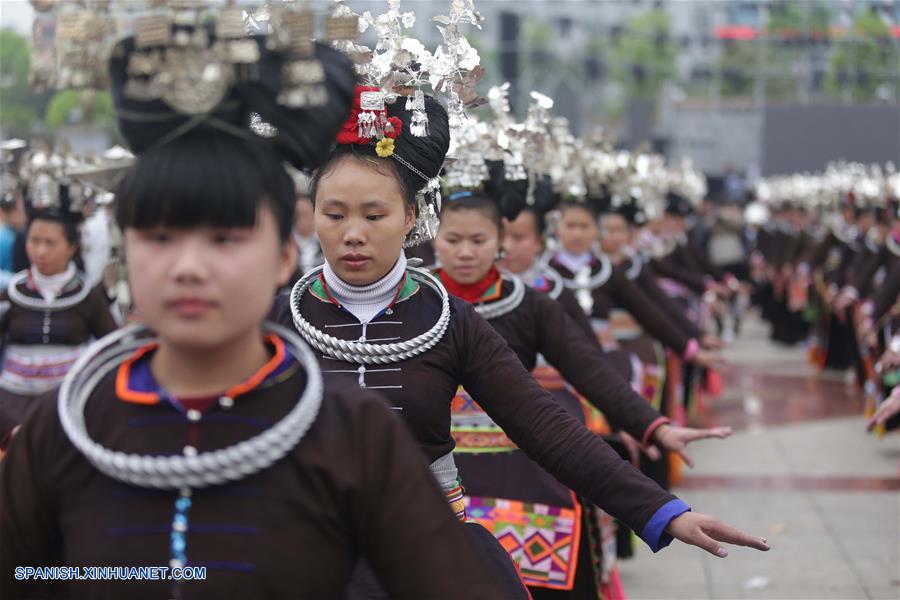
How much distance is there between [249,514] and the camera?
2.09m

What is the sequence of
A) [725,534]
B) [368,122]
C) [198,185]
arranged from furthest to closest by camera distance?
1. [368,122]
2. [725,534]
3. [198,185]

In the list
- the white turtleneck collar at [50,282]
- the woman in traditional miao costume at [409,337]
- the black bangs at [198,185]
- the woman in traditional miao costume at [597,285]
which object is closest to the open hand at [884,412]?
the woman in traditional miao costume at [597,285]

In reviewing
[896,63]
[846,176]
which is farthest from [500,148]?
[896,63]

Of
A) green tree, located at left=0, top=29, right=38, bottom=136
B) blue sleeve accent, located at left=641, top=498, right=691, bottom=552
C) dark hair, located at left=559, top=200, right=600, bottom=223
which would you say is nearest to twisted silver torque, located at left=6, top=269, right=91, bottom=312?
green tree, located at left=0, top=29, right=38, bottom=136

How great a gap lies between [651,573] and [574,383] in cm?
275

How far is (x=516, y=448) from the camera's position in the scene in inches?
183

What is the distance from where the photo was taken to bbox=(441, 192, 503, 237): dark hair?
486 cm

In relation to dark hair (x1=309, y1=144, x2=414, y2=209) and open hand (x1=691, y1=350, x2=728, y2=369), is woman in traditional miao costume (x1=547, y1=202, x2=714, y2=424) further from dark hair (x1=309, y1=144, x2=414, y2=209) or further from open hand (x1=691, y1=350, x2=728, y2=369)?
dark hair (x1=309, y1=144, x2=414, y2=209)

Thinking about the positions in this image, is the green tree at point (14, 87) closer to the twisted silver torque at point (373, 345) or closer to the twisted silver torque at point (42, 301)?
the twisted silver torque at point (42, 301)

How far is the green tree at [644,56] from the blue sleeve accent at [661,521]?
4586cm

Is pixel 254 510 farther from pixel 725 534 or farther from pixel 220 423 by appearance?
pixel 725 534

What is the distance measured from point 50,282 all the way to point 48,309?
0.17m

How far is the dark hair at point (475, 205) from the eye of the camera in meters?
4.86

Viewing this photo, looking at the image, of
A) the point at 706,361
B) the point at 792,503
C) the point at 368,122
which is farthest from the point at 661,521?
the point at 792,503
